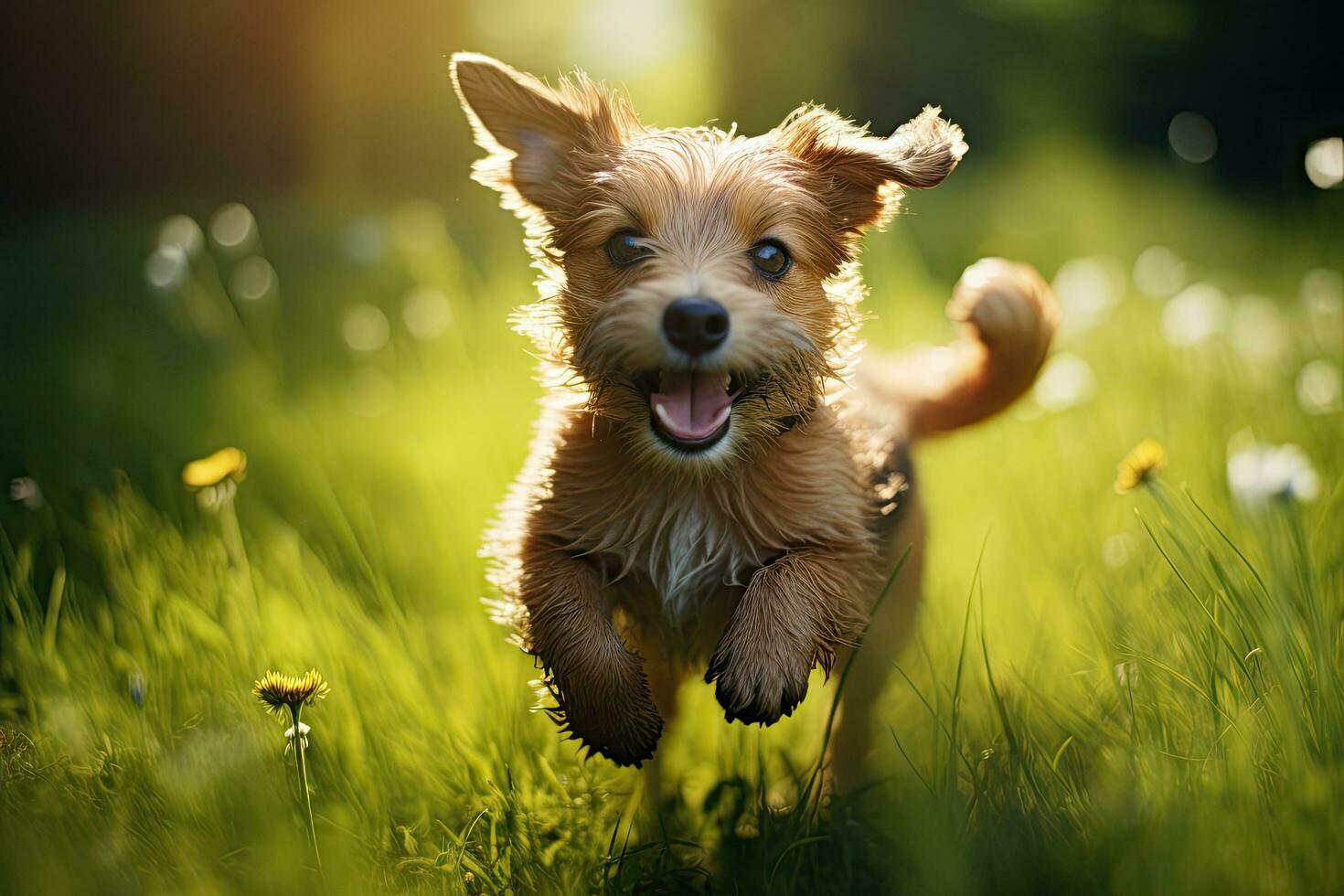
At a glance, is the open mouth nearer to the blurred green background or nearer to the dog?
the dog

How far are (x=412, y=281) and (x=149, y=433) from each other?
1960mm

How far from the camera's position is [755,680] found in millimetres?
1980

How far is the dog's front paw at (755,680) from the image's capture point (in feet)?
6.48

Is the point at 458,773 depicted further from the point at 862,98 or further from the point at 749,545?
the point at 862,98

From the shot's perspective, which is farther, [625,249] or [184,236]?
[184,236]

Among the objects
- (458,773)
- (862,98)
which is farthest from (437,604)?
(862,98)

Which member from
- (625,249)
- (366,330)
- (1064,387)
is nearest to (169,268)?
(366,330)

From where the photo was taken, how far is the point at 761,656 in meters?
2.00

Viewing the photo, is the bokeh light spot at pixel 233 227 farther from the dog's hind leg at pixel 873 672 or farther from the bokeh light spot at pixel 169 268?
the dog's hind leg at pixel 873 672

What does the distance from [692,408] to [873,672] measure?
1.01 metres

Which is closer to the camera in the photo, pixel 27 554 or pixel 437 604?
pixel 27 554

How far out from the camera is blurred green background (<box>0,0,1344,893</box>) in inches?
87.9

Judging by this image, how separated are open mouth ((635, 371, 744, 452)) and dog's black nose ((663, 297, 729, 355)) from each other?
0.33 ft

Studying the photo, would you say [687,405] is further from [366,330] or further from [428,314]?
[366,330]
